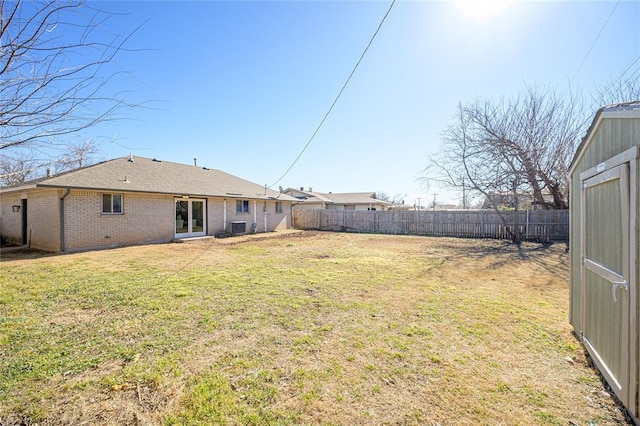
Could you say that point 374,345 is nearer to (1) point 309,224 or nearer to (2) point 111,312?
(2) point 111,312

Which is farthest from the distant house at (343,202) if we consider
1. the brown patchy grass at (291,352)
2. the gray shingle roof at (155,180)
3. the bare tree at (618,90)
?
the brown patchy grass at (291,352)

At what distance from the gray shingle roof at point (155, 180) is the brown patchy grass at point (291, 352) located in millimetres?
5216

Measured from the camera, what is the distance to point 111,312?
412 centimetres

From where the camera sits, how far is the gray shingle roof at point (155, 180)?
10.0 metres

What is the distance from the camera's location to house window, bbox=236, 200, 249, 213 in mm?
16922

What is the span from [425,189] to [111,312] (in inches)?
635

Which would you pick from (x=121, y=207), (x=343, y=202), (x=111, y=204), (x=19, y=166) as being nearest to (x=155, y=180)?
(x=121, y=207)

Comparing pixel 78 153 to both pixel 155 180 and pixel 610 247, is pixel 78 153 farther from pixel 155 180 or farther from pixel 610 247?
pixel 155 180

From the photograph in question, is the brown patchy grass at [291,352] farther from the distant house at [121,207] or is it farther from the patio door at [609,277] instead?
the distant house at [121,207]

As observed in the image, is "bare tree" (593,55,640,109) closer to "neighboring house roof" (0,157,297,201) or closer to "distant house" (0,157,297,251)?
"neighboring house roof" (0,157,297,201)

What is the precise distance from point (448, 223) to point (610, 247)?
51.3 feet

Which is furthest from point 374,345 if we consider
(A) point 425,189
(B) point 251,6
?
(A) point 425,189

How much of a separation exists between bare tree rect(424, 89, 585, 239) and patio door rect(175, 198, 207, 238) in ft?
48.7

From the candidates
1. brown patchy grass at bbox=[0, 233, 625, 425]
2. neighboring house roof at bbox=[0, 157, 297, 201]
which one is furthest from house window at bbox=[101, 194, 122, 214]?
brown patchy grass at bbox=[0, 233, 625, 425]
